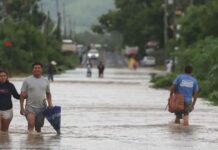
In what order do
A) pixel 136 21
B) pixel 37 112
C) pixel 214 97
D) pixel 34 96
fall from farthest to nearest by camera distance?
1. pixel 136 21
2. pixel 214 97
3. pixel 37 112
4. pixel 34 96

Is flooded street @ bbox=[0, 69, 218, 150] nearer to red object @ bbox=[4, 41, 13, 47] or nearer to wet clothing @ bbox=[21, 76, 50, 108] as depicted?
wet clothing @ bbox=[21, 76, 50, 108]

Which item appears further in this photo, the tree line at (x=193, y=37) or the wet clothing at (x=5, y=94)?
the tree line at (x=193, y=37)

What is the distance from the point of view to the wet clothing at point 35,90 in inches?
706

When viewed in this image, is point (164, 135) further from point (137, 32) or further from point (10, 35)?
point (137, 32)

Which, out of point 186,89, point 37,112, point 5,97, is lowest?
point 37,112

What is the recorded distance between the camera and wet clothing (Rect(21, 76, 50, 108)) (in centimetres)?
1792

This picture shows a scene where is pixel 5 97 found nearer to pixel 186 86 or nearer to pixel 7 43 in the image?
pixel 186 86

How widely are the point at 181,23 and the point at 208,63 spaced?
17.9 metres

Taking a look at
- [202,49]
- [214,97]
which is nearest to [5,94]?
[214,97]

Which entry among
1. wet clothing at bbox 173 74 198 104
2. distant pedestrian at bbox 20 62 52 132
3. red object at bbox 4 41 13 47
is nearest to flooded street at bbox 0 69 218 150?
distant pedestrian at bbox 20 62 52 132

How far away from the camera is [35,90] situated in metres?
17.9

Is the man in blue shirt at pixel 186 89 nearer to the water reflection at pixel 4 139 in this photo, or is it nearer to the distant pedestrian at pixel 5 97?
the distant pedestrian at pixel 5 97

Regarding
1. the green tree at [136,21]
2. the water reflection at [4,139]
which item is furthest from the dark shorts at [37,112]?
the green tree at [136,21]

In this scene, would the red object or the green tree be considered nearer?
the red object
